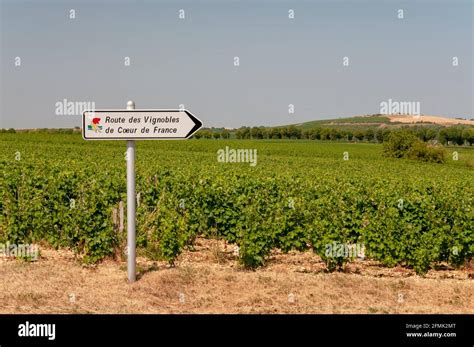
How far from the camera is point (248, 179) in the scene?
44.4 feet

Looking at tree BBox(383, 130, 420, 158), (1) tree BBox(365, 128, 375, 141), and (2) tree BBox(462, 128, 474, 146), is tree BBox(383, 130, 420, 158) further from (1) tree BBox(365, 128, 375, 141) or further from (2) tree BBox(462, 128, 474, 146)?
(1) tree BBox(365, 128, 375, 141)

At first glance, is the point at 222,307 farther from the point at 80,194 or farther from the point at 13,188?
the point at 13,188

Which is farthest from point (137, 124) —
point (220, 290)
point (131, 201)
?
point (220, 290)

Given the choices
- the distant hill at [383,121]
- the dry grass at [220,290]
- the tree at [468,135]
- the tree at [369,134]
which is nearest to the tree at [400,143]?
the tree at [468,135]

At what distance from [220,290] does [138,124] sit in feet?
9.73

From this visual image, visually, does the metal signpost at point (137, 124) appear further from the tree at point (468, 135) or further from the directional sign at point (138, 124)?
the tree at point (468, 135)

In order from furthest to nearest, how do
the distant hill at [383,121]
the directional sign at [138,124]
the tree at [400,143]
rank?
the distant hill at [383,121] < the tree at [400,143] < the directional sign at [138,124]

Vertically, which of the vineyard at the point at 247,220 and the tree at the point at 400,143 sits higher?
the tree at the point at 400,143

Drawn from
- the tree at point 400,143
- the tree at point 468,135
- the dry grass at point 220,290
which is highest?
the tree at point 468,135

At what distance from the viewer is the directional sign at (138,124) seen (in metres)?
9.20

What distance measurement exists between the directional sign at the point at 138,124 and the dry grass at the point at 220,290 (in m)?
→ 2.44

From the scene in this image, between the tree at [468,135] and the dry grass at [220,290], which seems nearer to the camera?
the dry grass at [220,290]

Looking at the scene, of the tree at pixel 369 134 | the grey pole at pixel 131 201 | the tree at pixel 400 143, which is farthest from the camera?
the tree at pixel 369 134
